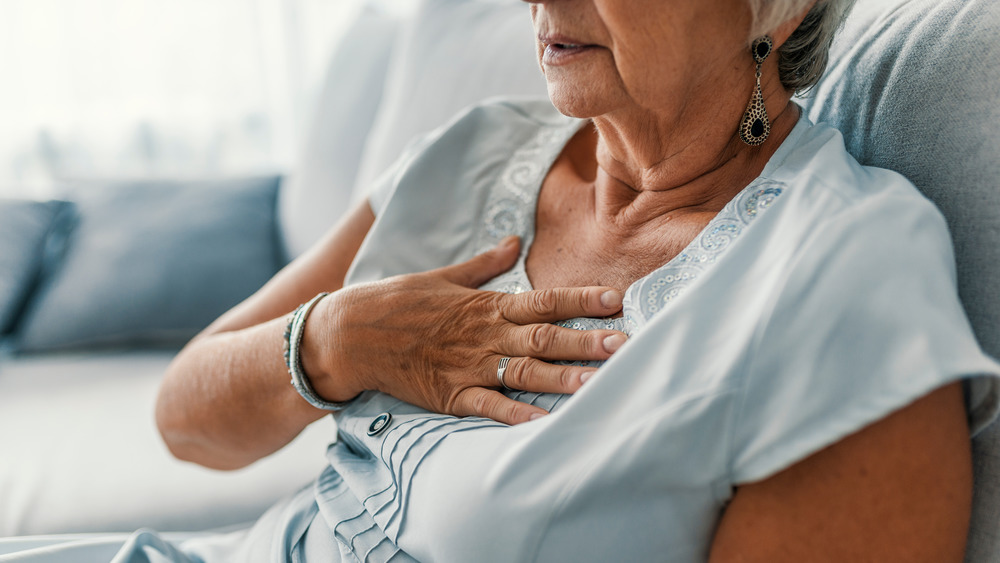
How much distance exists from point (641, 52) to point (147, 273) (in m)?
1.42

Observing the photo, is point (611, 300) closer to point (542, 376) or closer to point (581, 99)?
point (542, 376)

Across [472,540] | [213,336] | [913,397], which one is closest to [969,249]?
[913,397]

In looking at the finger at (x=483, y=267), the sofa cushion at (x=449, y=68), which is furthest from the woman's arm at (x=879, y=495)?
the sofa cushion at (x=449, y=68)

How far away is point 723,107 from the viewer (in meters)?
0.76

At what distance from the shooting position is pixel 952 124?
2.17 feet

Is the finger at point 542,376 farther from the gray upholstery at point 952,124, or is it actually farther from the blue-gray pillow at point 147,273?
the blue-gray pillow at point 147,273

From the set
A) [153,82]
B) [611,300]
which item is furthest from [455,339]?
[153,82]

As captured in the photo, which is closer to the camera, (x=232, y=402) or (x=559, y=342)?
(x=559, y=342)

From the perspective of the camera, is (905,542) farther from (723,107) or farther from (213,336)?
(213,336)

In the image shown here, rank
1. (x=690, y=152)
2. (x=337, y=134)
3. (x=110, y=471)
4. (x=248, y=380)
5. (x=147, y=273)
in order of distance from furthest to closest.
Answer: (x=337, y=134) < (x=147, y=273) < (x=110, y=471) < (x=248, y=380) < (x=690, y=152)

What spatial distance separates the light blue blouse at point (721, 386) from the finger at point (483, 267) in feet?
0.61

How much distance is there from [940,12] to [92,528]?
56.6 inches

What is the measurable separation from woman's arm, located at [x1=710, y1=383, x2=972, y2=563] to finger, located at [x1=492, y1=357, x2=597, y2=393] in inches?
7.9

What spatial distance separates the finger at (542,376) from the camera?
680mm
